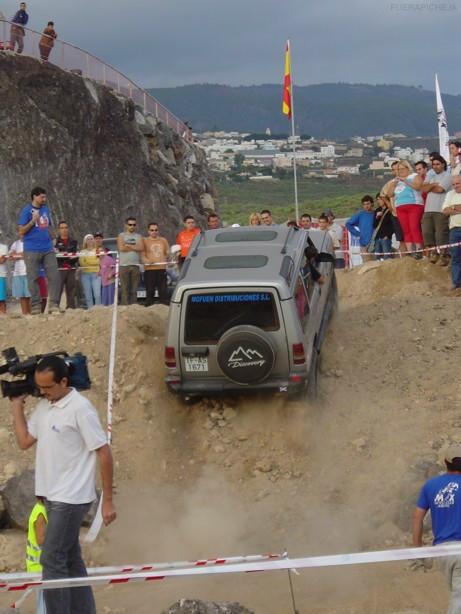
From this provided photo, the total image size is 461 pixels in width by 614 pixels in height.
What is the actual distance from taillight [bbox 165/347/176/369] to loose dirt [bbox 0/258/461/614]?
1.01m

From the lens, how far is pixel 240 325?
12.1m

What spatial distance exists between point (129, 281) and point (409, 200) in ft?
16.8

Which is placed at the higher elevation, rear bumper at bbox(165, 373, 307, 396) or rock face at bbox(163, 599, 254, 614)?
rear bumper at bbox(165, 373, 307, 396)

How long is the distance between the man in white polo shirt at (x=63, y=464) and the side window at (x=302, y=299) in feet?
18.8

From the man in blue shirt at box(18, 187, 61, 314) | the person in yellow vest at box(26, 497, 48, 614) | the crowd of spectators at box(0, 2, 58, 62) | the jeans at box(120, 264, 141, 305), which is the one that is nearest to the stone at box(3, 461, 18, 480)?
the man in blue shirt at box(18, 187, 61, 314)

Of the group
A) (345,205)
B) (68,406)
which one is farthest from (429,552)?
(345,205)

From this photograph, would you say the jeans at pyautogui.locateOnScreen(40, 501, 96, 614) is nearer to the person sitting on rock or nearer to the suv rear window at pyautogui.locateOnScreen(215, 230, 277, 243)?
the suv rear window at pyautogui.locateOnScreen(215, 230, 277, 243)

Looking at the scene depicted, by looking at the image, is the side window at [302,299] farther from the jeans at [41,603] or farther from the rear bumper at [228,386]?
the jeans at [41,603]

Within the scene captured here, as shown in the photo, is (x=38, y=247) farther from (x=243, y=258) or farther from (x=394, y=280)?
(x=394, y=280)

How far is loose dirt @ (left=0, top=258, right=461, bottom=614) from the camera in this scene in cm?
939

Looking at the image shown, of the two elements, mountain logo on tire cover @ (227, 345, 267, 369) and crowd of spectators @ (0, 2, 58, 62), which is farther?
crowd of spectators @ (0, 2, 58, 62)

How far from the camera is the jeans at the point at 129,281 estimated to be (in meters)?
16.9

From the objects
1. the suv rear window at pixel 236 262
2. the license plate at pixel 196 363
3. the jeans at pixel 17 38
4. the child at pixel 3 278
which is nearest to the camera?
the license plate at pixel 196 363

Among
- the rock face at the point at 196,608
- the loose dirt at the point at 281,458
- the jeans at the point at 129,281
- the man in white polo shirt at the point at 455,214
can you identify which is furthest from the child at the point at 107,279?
the rock face at the point at 196,608
